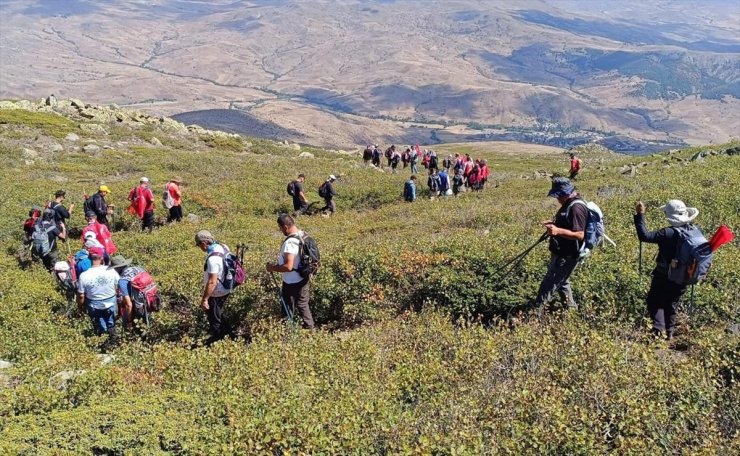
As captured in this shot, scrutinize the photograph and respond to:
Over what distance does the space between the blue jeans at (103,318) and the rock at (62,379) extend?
320cm

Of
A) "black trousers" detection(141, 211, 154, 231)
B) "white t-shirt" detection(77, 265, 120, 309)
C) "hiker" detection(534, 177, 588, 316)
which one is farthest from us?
"black trousers" detection(141, 211, 154, 231)

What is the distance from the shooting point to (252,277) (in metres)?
11.4

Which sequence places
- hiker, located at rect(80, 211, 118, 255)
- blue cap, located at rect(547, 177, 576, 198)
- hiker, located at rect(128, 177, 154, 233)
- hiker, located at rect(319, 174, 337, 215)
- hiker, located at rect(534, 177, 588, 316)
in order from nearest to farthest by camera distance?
1. hiker, located at rect(534, 177, 588, 316)
2. blue cap, located at rect(547, 177, 576, 198)
3. hiker, located at rect(80, 211, 118, 255)
4. hiker, located at rect(128, 177, 154, 233)
5. hiker, located at rect(319, 174, 337, 215)

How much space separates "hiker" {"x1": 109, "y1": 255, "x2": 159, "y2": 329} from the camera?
33.1 ft

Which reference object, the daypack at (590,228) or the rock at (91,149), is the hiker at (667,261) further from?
the rock at (91,149)

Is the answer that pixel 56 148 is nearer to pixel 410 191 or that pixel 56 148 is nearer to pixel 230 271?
pixel 410 191

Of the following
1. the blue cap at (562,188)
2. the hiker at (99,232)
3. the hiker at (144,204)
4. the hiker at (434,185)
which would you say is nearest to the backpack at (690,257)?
the blue cap at (562,188)

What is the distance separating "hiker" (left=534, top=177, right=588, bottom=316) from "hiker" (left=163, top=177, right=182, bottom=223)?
14820 millimetres

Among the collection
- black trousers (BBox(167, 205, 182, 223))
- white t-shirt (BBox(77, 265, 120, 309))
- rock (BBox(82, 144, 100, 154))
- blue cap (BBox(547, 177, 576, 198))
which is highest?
blue cap (BBox(547, 177, 576, 198))

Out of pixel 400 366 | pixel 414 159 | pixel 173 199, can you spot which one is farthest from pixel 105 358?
pixel 414 159

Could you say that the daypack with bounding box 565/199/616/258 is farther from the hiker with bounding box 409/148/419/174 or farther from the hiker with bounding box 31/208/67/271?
the hiker with bounding box 409/148/419/174

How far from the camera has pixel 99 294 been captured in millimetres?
9938

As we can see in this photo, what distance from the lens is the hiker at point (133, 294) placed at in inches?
398

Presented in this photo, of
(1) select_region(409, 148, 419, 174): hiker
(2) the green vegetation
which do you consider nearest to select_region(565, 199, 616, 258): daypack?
(2) the green vegetation
